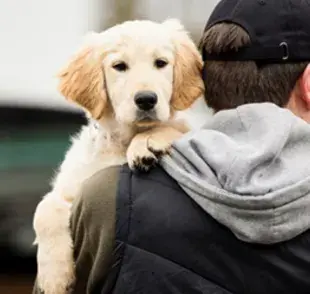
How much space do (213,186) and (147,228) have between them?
161 millimetres

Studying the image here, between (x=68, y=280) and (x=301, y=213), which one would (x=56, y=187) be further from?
(x=301, y=213)

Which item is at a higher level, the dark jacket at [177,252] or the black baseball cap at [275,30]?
the black baseball cap at [275,30]

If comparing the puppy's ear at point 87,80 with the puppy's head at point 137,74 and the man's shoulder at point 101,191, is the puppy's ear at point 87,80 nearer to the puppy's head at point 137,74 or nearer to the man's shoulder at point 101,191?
the puppy's head at point 137,74

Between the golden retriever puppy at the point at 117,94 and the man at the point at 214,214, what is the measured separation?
371mm

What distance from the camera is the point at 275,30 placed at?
181 cm

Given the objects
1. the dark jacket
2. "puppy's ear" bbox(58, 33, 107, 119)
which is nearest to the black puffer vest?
the dark jacket

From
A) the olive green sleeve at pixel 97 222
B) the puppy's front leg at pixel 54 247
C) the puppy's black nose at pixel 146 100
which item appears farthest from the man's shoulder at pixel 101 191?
the puppy's black nose at pixel 146 100

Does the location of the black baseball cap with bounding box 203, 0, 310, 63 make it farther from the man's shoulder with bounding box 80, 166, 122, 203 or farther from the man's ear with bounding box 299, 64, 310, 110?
the man's shoulder with bounding box 80, 166, 122, 203

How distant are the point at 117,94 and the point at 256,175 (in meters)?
0.71

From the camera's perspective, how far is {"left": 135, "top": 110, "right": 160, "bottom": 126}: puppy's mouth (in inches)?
86.2

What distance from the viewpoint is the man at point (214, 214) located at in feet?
5.35

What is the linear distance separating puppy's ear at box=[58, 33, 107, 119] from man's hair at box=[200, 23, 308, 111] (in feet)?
1.64

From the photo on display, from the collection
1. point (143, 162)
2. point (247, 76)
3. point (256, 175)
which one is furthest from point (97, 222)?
point (247, 76)

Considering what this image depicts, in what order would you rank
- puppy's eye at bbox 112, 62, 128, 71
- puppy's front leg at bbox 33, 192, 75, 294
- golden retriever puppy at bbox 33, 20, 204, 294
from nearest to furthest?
puppy's front leg at bbox 33, 192, 75, 294 → golden retriever puppy at bbox 33, 20, 204, 294 → puppy's eye at bbox 112, 62, 128, 71
